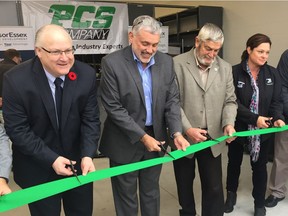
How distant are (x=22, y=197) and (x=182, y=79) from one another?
3.92 ft

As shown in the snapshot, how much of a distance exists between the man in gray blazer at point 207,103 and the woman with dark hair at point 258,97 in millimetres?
208

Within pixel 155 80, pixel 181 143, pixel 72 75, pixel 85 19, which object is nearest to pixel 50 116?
pixel 72 75

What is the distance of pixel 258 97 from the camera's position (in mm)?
2254

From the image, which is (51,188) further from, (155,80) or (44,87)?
(155,80)

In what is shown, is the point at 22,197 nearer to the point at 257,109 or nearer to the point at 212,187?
the point at 212,187

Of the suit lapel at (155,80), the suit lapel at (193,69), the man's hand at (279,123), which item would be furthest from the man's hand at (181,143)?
the man's hand at (279,123)

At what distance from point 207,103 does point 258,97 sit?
529 millimetres

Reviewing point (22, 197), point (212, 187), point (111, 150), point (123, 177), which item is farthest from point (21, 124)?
point (212, 187)

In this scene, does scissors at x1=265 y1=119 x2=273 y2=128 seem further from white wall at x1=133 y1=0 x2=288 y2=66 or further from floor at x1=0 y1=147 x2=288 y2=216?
white wall at x1=133 y1=0 x2=288 y2=66

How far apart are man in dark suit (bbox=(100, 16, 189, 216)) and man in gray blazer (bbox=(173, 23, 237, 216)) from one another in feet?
0.35

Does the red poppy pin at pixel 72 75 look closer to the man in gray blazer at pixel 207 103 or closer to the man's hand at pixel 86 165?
the man's hand at pixel 86 165

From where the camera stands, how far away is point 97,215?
105 inches

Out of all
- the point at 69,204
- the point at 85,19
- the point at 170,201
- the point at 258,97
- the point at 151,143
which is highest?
the point at 85,19

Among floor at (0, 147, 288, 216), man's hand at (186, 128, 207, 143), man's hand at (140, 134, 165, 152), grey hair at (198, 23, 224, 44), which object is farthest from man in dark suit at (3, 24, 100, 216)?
floor at (0, 147, 288, 216)
